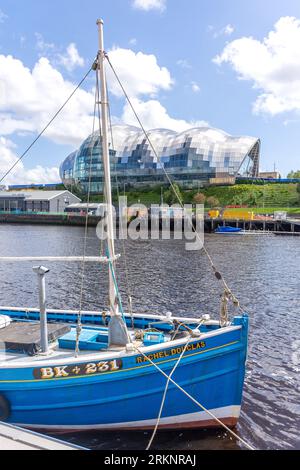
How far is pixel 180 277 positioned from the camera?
32750 mm

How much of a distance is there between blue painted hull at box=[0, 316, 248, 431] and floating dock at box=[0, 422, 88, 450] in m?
2.38

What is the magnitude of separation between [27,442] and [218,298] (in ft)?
66.7

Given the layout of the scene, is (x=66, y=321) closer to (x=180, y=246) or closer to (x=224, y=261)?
(x=224, y=261)

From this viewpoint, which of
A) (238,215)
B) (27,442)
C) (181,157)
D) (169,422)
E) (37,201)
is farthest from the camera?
(181,157)

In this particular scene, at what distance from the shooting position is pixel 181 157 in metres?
139

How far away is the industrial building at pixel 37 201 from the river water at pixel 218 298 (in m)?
70.0

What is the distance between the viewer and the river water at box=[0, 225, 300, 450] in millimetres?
10406

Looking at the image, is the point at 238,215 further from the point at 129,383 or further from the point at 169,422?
the point at 129,383

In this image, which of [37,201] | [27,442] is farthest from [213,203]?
[27,442]

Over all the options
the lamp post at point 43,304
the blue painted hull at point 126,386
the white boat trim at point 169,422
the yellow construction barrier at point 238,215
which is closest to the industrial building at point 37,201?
the yellow construction barrier at point 238,215

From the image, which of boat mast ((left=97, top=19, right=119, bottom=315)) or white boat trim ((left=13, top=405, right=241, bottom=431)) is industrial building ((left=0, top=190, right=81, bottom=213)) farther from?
white boat trim ((left=13, top=405, right=241, bottom=431))

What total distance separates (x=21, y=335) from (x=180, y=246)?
149ft

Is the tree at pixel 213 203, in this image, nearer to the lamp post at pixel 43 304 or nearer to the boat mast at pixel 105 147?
the boat mast at pixel 105 147
